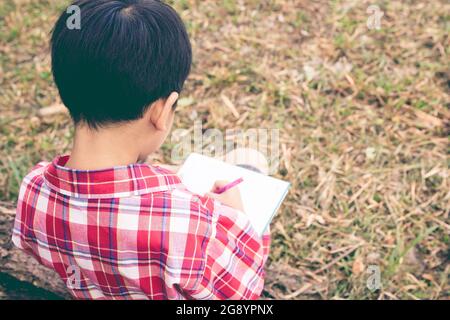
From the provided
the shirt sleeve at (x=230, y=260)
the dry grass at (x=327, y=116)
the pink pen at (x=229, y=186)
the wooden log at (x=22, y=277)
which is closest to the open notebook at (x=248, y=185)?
the pink pen at (x=229, y=186)

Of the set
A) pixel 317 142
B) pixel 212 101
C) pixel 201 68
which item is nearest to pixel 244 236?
pixel 317 142

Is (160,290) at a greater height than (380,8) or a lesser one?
lesser

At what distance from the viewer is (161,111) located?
47.4 inches

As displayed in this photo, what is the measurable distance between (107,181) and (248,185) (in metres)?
0.81

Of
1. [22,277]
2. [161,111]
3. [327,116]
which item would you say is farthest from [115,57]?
[327,116]

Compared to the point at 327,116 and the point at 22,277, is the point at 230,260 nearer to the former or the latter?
the point at 22,277

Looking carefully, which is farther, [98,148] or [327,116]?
[327,116]

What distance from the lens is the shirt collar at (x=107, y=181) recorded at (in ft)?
3.59

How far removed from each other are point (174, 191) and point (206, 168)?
0.73 m

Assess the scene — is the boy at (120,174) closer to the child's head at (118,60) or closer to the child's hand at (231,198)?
the child's head at (118,60)

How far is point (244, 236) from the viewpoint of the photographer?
1459 millimetres

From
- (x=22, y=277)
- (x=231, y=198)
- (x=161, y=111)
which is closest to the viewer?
(x=161, y=111)

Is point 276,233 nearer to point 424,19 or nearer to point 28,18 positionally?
point 424,19

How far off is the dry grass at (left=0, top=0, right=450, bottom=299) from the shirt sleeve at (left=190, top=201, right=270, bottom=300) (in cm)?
47
